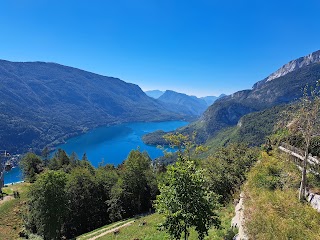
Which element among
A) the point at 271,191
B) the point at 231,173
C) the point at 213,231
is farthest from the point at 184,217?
the point at 231,173

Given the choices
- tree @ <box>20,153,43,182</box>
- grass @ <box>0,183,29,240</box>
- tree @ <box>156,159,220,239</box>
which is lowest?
grass @ <box>0,183,29,240</box>

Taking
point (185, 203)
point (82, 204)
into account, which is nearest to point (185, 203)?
point (185, 203)

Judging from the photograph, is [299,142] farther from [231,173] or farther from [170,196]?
[170,196]

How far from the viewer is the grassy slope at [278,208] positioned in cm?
1330

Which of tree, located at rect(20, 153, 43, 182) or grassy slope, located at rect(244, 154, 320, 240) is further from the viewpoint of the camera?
tree, located at rect(20, 153, 43, 182)

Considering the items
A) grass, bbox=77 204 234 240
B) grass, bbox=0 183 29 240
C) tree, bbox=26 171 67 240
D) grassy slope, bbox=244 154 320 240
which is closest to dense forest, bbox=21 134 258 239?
tree, bbox=26 171 67 240

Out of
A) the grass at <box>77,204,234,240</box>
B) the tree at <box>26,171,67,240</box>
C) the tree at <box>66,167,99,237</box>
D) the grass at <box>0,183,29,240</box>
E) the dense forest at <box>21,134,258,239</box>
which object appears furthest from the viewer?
the tree at <box>66,167,99,237</box>

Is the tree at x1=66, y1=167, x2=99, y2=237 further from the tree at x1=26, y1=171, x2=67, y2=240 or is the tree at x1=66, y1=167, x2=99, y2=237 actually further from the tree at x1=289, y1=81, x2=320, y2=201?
the tree at x1=289, y1=81, x2=320, y2=201

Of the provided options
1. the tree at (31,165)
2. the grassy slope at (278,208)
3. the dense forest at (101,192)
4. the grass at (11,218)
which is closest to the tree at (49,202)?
the dense forest at (101,192)

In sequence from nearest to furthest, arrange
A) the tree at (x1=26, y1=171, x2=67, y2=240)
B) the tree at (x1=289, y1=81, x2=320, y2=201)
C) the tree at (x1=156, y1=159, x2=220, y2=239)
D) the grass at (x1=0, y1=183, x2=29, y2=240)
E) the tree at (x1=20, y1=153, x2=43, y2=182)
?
1. the tree at (x1=156, y1=159, x2=220, y2=239)
2. the tree at (x1=289, y1=81, x2=320, y2=201)
3. the tree at (x1=26, y1=171, x2=67, y2=240)
4. the grass at (x1=0, y1=183, x2=29, y2=240)
5. the tree at (x1=20, y1=153, x2=43, y2=182)

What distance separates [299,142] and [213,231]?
13328mm

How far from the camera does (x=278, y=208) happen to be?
16.1 m

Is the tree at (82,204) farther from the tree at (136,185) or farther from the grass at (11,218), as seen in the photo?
the grass at (11,218)

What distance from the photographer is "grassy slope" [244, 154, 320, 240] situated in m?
13.3
